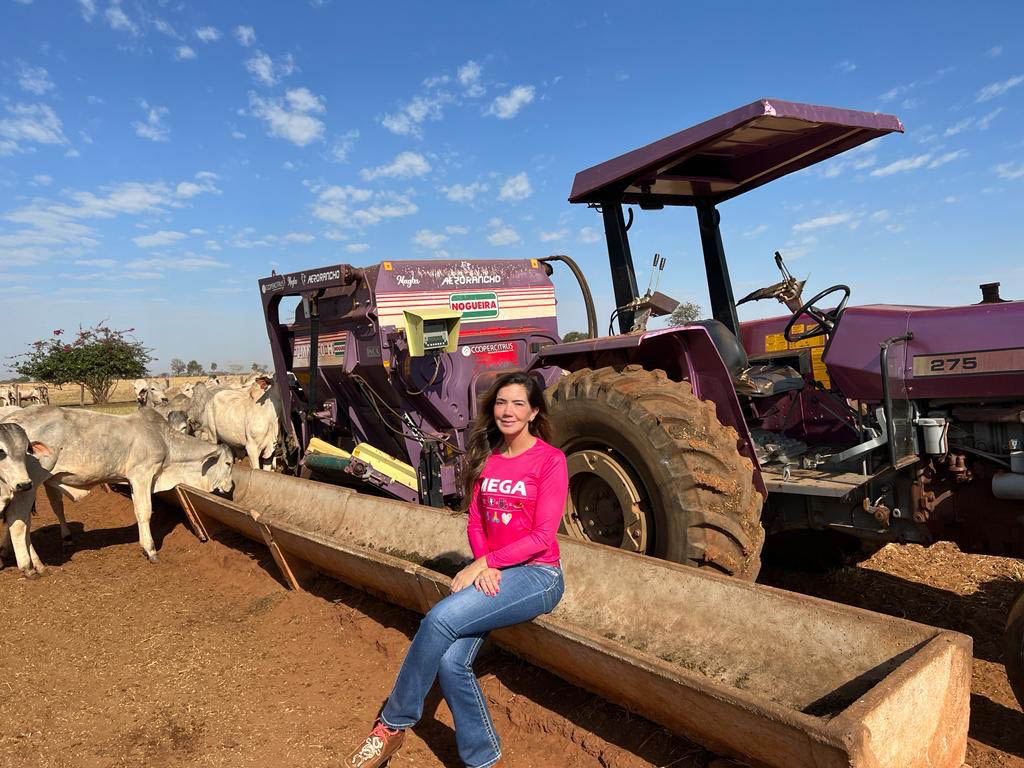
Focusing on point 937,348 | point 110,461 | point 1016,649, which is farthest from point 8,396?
point 1016,649

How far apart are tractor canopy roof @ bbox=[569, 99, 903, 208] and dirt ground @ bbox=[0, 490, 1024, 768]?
105 inches

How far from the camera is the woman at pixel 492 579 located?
8.98 feet

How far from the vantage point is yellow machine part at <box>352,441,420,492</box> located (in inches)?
249

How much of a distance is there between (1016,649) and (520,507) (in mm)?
1875

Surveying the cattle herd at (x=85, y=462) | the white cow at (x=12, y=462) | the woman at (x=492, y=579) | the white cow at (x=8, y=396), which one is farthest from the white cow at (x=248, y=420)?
the white cow at (x=8, y=396)

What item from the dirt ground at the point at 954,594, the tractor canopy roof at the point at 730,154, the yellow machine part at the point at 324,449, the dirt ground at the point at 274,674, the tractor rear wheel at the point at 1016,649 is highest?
the tractor canopy roof at the point at 730,154

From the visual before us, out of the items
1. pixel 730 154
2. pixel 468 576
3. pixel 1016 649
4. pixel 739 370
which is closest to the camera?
pixel 1016 649

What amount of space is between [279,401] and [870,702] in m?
7.94

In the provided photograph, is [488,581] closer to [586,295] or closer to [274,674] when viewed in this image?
[274,674]

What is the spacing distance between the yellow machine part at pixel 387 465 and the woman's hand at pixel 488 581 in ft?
11.9

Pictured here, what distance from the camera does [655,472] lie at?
3467 millimetres

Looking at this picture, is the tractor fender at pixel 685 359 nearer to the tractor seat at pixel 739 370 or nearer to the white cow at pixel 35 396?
the tractor seat at pixel 739 370

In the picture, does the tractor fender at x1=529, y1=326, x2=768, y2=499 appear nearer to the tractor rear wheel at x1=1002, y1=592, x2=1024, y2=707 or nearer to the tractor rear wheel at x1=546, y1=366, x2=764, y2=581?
the tractor rear wheel at x1=546, y1=366, x2=764, y2=581

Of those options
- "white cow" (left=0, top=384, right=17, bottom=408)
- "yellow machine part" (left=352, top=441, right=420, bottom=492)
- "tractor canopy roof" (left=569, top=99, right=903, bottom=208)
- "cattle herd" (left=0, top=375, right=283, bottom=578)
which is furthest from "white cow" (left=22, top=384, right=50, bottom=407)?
"tractor canopy roof" (left=569, top=99, right=903, bottom=208)
